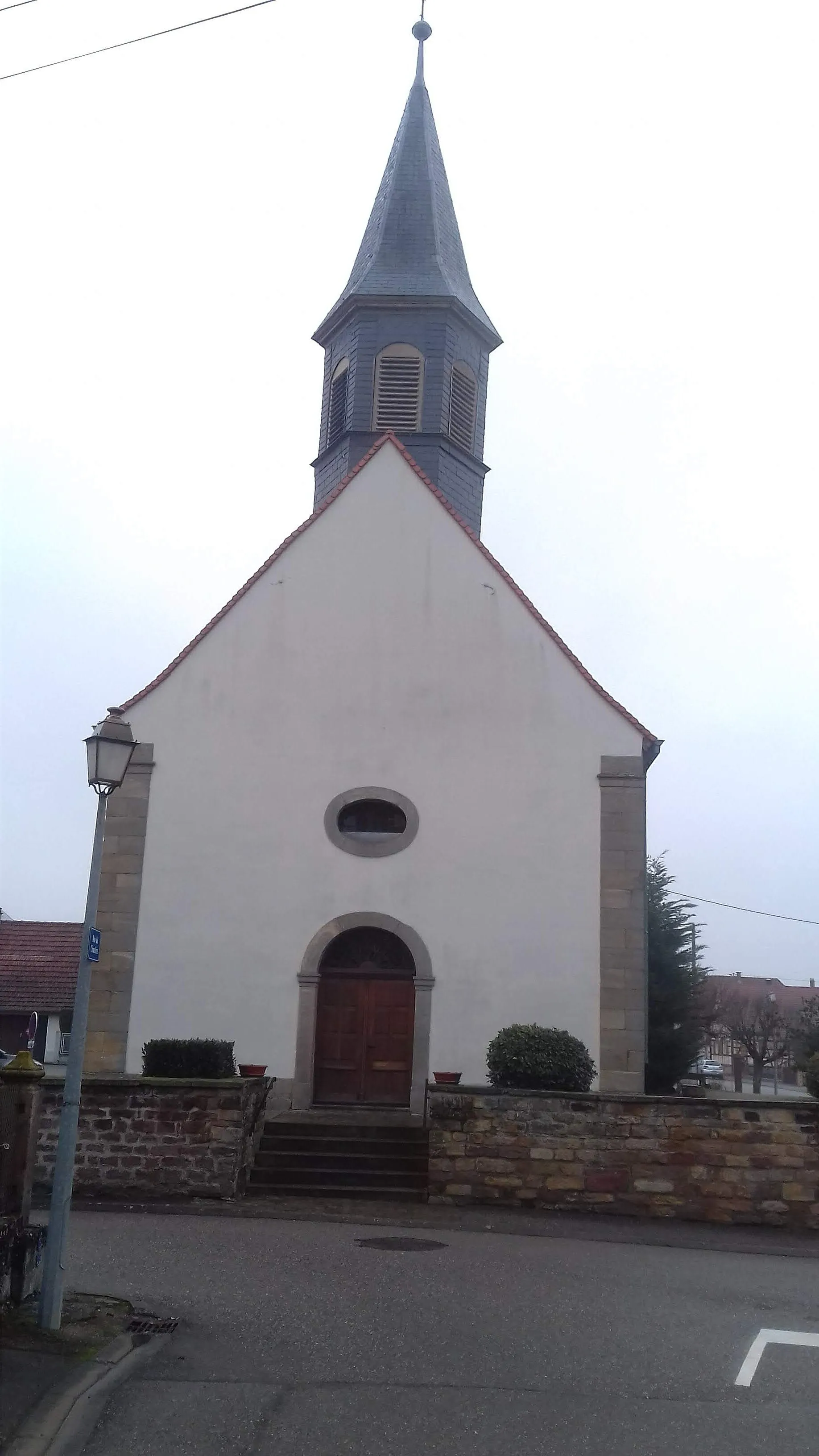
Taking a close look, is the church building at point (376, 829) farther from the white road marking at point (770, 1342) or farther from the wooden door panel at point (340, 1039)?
the white road marking at point (770, 1342)

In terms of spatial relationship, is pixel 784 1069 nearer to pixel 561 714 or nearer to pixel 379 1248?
pixel 561 714

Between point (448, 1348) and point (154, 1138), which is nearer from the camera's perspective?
point (448, 1348)

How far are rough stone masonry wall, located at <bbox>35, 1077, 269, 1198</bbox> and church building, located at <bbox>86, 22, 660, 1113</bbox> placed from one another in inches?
108

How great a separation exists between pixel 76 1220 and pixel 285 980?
186 inches

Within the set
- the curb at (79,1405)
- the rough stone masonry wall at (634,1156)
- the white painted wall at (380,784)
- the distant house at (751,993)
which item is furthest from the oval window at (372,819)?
the distant house at (751,993)

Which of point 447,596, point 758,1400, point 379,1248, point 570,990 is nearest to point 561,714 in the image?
point 447,596

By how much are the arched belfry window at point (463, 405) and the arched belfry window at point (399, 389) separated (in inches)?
21.3

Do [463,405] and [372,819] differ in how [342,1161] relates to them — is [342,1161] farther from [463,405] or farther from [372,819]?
[463,405]

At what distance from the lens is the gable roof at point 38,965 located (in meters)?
25.3

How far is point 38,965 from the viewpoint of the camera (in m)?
26.3

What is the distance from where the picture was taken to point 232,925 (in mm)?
14445

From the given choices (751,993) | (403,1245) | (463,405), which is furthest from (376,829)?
(751,993)

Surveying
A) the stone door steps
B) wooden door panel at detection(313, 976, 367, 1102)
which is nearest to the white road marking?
the stone door steps

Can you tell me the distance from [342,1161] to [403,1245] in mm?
Answer: 3047
